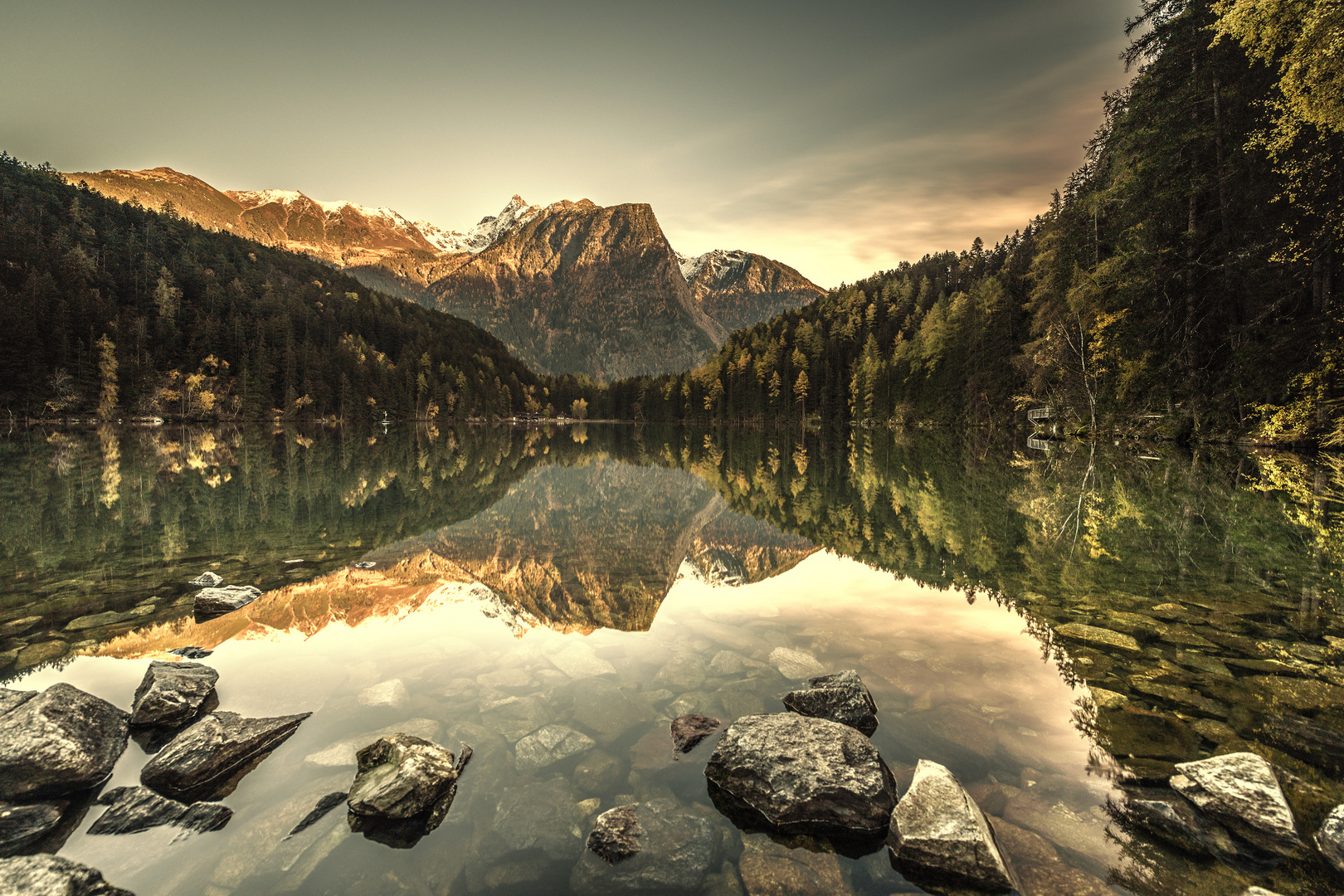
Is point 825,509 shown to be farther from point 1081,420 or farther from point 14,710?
point 1081,420

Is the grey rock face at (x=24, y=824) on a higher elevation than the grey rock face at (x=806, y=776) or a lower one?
lower

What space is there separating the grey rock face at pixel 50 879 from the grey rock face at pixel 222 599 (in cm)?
696

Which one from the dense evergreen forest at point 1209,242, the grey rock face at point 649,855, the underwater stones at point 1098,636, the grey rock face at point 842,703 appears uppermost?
the dense evergreen forest at point 1209,242

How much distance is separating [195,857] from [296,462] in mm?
A: 39756

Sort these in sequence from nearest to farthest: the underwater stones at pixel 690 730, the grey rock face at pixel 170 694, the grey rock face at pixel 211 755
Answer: the grey rock face at pixel 211 755, the underwater stones at pixel 690 730, the grey rock face at pixel 170 694

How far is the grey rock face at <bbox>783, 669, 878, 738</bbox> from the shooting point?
6172 millimetres

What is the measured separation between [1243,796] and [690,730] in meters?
4.65

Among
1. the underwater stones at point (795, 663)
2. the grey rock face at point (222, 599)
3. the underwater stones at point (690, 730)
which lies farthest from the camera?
the grey rock face at point (222, 599)

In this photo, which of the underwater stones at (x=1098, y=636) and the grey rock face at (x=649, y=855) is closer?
the grey rock face at (x=649, y=855)

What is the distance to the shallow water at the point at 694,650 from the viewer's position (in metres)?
4.27

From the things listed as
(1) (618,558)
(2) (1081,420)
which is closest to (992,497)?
(1) (618,558)

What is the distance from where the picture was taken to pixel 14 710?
5.37 m

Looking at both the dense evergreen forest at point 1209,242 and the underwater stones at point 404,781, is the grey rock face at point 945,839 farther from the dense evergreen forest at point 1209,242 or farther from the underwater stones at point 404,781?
the dense evergreen forest at point 1209,242

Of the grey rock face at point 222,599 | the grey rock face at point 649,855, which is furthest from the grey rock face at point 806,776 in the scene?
the grey rock face at point 222,599
